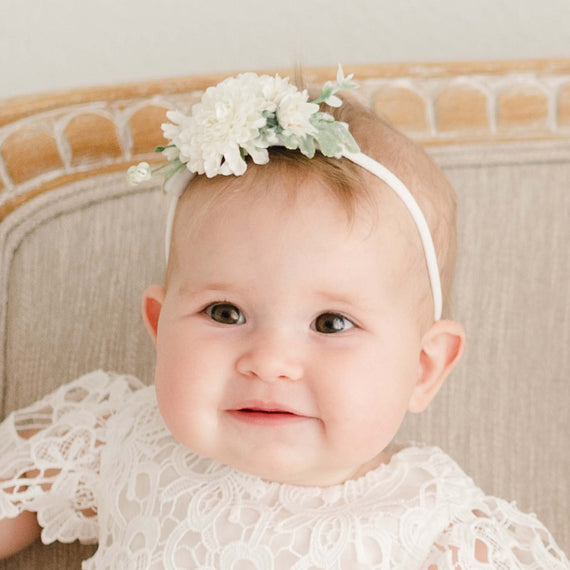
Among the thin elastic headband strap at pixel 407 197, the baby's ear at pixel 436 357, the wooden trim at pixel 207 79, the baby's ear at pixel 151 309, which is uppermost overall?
the wooden trim at pixel 207 79

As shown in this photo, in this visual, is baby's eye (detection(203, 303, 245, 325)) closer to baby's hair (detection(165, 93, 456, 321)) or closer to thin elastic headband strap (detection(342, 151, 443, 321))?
baby's hair (detection(165, 93, 456, 321))

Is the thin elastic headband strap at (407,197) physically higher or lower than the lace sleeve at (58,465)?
higher

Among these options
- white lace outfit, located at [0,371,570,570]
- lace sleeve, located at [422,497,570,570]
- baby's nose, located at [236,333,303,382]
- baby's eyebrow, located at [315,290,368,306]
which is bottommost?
lace sleeve, located at [422,497,570,570]

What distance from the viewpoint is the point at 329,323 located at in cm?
105

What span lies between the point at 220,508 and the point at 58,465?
0.26m

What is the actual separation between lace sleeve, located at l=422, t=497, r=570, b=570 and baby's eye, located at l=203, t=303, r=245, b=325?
375 mm

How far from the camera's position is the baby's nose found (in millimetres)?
994

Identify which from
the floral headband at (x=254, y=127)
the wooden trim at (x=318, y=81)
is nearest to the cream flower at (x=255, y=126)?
the floral headband at (x=254, y=127)

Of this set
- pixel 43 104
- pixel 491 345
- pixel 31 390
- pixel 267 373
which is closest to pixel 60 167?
pixel 43 104

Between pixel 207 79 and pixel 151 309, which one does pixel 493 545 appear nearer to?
pixel 151 309

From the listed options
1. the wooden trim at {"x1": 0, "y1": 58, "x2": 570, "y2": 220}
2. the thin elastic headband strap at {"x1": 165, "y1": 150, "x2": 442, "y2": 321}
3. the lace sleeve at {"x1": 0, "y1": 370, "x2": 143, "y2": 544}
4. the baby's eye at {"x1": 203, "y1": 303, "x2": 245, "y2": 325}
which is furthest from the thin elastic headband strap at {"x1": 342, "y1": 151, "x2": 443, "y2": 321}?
the lace sleeve at {"x1": 0, "y1": 370, "x2": 143, "y2": 544}

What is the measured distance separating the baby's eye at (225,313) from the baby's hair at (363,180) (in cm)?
8

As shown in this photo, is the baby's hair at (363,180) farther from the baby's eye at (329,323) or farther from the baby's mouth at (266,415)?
the baby's mouth at (266,415)

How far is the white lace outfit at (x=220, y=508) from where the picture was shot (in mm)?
1089
